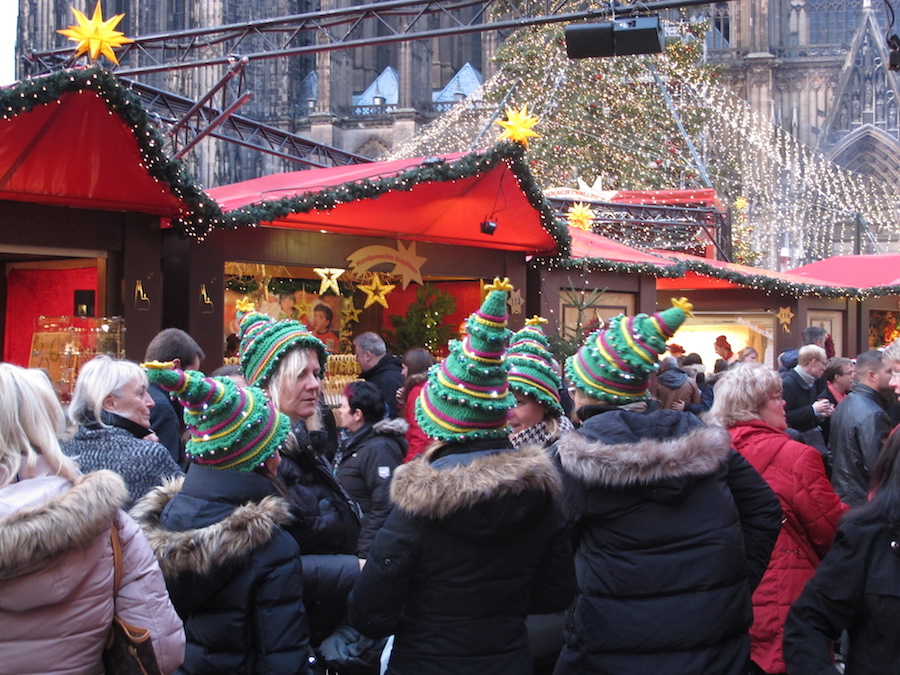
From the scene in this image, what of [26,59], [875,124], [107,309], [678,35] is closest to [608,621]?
[107,309]

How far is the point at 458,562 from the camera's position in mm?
2855

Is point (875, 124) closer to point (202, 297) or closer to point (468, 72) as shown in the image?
point (468, 72)

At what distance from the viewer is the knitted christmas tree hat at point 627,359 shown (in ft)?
10.8

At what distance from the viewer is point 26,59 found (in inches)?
551

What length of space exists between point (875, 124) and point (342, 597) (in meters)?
39.5

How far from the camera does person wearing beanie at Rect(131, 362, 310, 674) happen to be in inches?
107

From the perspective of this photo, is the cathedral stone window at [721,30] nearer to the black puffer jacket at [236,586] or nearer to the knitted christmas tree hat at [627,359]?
the knitted christmas tree hat at [627,359]

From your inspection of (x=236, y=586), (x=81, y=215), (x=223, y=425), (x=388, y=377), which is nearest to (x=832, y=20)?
(x=81, y=215)

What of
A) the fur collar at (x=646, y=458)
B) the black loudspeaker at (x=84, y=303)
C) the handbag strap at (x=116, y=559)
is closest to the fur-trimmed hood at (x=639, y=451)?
the fur collar at (x=646, y=458)

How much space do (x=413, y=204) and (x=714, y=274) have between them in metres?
5.67

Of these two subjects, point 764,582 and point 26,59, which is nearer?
point 764,582

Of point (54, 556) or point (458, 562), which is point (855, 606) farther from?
point (54, 556)

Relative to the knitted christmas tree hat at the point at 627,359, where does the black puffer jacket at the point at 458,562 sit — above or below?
below

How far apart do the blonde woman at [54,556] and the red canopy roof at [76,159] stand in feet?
15.8
